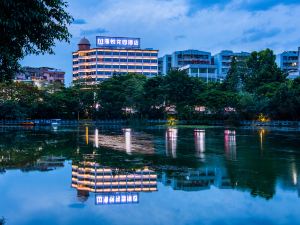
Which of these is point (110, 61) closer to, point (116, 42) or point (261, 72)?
point (116, 42)

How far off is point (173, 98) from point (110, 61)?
253 ft

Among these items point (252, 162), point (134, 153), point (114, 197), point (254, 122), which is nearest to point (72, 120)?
point (254, 122)

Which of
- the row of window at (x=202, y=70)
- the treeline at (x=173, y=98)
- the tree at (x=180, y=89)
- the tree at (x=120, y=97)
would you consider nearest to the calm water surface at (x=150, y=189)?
the treeline at (x=173, y=98)

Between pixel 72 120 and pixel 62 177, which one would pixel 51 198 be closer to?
pixel 62 177

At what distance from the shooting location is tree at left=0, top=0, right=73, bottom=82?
11062 millimetres

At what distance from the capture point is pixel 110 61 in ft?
518

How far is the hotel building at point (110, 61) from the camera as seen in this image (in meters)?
157

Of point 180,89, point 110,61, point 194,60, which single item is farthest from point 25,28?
point 110,61

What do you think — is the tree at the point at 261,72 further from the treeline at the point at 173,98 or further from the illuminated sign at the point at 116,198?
the illuminated sign at the point at 116,198

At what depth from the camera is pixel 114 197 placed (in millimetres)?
12305

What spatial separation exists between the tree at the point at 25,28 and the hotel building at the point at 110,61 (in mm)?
138371

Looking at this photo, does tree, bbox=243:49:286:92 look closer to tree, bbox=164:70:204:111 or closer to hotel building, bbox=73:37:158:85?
tree, bbox=164:70:204:111

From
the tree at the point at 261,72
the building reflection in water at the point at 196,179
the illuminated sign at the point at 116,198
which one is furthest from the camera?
the tree at the point at 261,72

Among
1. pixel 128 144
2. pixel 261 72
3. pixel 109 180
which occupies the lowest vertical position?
pixel 109 180
